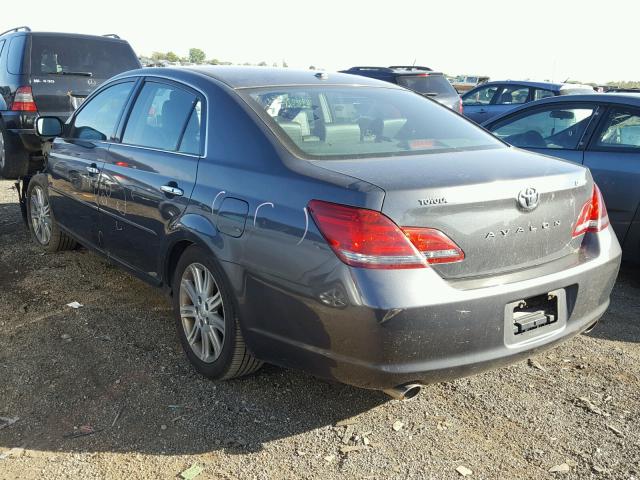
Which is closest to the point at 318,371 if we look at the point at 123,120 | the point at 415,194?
the point at 415,194

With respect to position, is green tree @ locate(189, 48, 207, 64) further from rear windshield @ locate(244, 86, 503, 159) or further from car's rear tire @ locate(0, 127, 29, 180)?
rear windshield @ locate(244, 86, 503, 159)

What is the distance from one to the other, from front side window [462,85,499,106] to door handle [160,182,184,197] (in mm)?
10907

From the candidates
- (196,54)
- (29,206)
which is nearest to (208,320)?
(29,206)

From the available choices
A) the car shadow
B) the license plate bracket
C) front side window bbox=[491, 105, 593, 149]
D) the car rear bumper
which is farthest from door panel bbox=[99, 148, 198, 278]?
front side window bbox=[491, 105, 593, 149]

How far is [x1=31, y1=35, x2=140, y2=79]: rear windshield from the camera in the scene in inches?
323

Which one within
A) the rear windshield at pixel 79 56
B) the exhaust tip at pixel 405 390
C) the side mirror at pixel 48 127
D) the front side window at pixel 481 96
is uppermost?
the rear windshield at pixel 79 56

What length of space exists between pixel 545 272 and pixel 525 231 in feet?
0.73

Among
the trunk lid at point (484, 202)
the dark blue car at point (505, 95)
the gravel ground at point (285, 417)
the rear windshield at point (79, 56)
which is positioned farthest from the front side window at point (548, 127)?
the dark blue car at point (505, 95)

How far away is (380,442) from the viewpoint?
2916 mm

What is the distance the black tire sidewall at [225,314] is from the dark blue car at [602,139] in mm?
3247

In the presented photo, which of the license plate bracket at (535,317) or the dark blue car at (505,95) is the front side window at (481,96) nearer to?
the dark blue car at (505,95)

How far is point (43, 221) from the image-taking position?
227 inches

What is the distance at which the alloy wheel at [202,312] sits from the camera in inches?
131

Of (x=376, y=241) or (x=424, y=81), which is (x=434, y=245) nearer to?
(x=376, y=241)
